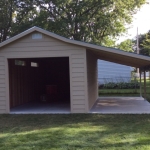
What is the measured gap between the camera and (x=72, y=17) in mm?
21047

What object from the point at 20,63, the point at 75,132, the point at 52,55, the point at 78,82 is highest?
the point at 52,55

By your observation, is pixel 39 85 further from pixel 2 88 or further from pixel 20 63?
pixel 2 88

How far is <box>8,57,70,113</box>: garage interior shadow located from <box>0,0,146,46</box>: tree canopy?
6.25m

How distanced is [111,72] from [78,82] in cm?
1523

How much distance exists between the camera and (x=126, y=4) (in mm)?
21688

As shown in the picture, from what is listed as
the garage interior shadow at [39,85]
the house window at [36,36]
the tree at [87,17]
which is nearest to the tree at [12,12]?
the tree at [87,17]

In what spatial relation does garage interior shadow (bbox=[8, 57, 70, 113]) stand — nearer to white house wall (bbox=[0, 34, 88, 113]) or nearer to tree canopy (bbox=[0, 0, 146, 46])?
white house wall (bbox=[0, 34, 88, 113])

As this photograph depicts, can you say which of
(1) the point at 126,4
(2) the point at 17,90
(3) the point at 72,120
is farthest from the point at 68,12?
(3) the point at 72,120

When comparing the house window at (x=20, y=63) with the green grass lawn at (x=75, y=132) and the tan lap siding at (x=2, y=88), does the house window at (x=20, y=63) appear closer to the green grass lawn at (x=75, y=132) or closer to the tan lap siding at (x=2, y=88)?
the tan lap siding at (x=2, y=88)

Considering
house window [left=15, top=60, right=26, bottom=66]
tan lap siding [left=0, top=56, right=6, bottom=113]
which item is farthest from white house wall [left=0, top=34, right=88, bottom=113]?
house window [left=15, top=60, right=26, bottom=66]

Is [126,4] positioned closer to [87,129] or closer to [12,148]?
[87,129]

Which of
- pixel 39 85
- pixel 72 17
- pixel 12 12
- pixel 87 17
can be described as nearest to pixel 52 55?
pixel 39 85

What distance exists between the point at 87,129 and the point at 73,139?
0.95 meters

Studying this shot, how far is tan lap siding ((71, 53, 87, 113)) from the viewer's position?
8695 millimetres
